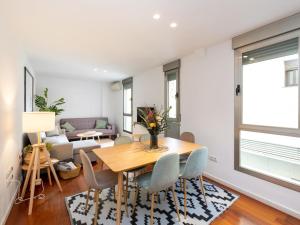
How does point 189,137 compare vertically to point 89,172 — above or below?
above

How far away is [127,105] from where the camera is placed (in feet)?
20.9

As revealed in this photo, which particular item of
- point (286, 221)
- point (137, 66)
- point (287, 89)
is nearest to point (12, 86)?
point (137, 66)

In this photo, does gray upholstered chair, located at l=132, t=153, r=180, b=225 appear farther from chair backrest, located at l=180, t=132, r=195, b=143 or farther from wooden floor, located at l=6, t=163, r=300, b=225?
chair backrest, located at l=180, t=132, r=195, b=143

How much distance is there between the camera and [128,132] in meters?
6.21

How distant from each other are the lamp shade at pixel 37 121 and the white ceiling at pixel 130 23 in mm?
1177

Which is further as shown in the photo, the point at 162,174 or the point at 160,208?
the point at 160,208

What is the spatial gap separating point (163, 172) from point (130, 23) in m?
1.91

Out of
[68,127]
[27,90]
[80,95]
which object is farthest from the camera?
[80,95]

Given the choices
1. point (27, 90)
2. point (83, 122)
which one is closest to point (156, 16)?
point (27, 90)

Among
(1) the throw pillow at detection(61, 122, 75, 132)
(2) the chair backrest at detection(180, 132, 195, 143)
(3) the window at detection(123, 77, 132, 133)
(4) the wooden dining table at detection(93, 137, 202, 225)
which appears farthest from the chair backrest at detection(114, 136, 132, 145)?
(1) the throw pillow at detection(61, 122, 75, 132)

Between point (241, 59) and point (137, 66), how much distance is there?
266 centimetres

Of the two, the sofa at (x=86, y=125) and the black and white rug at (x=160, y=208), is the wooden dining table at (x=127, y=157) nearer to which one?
the black and white rug at (x=160, y=208)

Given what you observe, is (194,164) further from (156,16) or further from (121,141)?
Result: (156,16)

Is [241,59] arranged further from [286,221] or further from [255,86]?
[286,221]
